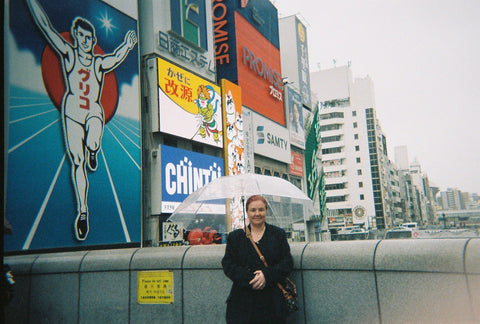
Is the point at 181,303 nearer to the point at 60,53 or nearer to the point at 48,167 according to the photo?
the point at 48,167

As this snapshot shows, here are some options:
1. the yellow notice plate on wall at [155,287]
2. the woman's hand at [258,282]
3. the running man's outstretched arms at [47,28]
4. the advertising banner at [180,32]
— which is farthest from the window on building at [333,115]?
the woman's hand at [258,282]

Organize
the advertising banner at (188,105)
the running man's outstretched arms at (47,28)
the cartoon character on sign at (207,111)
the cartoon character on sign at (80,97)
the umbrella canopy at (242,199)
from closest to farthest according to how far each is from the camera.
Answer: the umbrella canopy at (242,199), the running man's outstretched arms at (47,28), the cartoon character on sign at (80,97), the advertising banner at (188,105), the cartoon character on sign at (207,111)

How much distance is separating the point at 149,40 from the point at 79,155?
7.77 meters

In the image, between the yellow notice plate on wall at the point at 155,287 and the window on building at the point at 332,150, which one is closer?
the yellow notice plate on wall at the point at 155,287

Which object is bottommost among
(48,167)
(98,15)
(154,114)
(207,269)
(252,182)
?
(207,269)

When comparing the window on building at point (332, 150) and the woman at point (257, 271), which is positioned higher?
the window on building at point (332, 150)

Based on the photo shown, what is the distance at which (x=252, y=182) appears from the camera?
586cm

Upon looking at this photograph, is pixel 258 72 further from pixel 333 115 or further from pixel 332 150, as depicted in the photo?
pixel 333 115

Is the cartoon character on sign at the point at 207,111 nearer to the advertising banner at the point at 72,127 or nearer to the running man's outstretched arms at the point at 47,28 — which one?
the advertising banner at the point at 72,127

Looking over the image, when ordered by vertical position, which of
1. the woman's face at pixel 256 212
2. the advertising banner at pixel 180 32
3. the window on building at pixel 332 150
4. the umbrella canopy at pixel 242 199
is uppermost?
the window on building at pixel 332 150

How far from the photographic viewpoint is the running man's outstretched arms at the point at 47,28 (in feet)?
45.2

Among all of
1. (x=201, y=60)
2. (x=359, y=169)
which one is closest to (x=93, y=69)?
(x=201, y=60)

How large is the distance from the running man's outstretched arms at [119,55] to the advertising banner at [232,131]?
25.4 feet

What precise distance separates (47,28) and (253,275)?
13394mm
